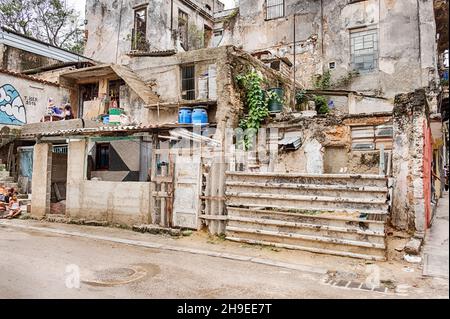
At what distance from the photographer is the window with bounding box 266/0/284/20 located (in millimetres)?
22453

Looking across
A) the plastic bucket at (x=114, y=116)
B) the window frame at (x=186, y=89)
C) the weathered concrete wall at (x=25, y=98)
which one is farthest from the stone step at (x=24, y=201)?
the window frame at (x=186, y=89)

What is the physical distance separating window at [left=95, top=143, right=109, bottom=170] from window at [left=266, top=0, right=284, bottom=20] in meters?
13.9

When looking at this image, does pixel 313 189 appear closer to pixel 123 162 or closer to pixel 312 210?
pixel 312 210

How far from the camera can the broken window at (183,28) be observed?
959 inches

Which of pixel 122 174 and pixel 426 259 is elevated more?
pixel 122 174

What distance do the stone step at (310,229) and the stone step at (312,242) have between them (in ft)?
0.20

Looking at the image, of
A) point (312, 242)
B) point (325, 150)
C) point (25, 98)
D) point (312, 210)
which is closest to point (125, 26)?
point (25, 98)

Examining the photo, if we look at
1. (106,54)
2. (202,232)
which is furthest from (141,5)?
(202,232)

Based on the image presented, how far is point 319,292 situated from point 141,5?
2355cm

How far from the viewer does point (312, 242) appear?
7441 millimetres

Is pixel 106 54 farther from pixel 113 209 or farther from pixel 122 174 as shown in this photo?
pixel 113 209

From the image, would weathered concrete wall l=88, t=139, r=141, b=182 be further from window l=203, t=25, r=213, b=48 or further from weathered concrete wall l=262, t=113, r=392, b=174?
window l=203, t=25, r=213, b=48

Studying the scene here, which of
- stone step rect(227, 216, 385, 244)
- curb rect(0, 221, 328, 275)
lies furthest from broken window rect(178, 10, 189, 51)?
stone step rect(227, 216, 385, 244)

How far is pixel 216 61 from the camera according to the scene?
1329 centimetres
